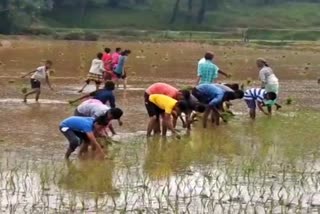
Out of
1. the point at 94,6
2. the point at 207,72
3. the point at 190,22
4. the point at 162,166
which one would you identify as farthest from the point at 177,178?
the point at 94,6

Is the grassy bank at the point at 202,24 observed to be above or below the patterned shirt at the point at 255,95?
below

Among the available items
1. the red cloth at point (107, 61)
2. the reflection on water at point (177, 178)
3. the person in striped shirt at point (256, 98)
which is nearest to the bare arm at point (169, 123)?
the reflection on water at point (177, 178)

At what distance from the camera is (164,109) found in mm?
15055

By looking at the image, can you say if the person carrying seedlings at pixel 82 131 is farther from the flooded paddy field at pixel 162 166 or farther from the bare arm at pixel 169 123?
the bare arm at pixel 169 123

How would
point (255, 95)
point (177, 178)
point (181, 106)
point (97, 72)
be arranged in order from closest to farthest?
point (177, 178)
point (181, 106)
point (255, 95)
point (97, 72)

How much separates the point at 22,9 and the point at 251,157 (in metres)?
56.1

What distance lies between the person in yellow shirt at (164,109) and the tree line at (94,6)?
5169 cm

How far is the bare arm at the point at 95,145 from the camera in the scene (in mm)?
12688

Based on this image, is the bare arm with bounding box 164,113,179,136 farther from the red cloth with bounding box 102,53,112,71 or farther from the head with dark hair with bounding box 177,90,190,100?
the red cloth with bounding box 102,53,112,71

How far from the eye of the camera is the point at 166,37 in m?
65.1

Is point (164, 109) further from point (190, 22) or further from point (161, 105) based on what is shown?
point (190, 22)

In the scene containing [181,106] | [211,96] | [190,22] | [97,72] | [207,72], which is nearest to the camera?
[181,106]

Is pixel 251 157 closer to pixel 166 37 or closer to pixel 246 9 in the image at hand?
pixel 166 37

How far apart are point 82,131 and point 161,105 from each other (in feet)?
8.43
